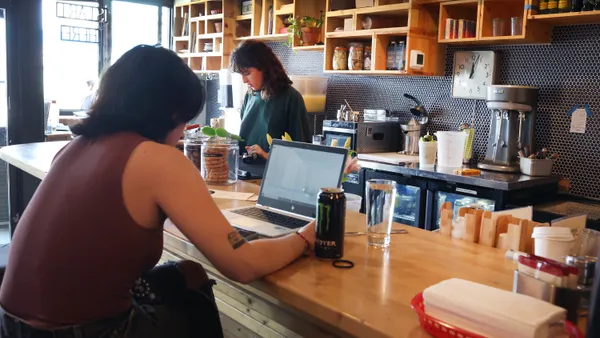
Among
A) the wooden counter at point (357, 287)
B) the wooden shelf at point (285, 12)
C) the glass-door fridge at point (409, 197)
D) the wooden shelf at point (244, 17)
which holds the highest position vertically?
the wooden shelf at point (244, 17)

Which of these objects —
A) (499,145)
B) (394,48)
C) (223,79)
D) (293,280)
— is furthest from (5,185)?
(293,280)

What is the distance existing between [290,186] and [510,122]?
2161 mm

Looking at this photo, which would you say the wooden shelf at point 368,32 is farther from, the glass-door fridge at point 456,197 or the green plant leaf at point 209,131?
the green plant leaf at point 209,131

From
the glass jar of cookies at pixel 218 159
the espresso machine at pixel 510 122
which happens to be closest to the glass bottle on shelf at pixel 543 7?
the espresso machine at pixel 510 122

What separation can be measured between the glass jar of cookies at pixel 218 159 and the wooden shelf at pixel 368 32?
1.92 m

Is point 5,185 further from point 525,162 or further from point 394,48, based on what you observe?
point 525,162

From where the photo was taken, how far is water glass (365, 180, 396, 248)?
5.29 ft

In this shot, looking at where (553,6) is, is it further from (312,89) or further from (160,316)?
(160,316)

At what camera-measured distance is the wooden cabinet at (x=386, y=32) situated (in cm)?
399

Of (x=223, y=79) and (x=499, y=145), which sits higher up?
(x=223, y=79)

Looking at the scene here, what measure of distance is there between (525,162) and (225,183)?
1.96 m

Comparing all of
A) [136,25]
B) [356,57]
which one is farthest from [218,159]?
[136,25]

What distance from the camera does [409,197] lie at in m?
3.85

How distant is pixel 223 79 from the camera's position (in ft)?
18.6
